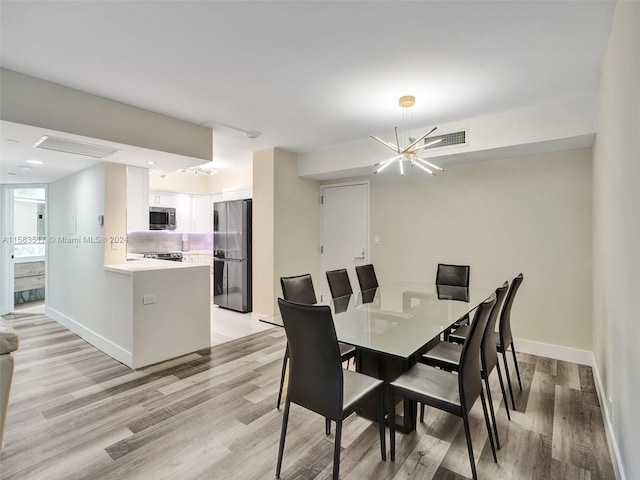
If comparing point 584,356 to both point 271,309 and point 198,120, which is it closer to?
point 271,309

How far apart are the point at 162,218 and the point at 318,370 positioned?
5.61m

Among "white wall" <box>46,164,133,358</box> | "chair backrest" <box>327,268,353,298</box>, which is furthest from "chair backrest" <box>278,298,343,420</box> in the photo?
"white wall" <box>46,164,133,358</box>

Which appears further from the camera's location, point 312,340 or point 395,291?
point 395,291

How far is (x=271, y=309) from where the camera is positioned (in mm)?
4621

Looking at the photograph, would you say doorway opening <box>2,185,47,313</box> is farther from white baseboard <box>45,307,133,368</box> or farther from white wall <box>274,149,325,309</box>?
white wall <box>274,149,325,309</box>

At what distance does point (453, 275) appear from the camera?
3889mm

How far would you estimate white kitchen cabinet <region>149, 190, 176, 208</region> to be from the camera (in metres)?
6.41

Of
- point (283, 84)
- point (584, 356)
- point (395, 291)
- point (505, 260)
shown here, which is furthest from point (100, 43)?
point (584, 356)

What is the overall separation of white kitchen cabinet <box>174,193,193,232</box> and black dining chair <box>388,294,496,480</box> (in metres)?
6.11

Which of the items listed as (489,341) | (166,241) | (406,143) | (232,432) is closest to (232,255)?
(166,241)

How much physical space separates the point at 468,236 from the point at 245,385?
303 centimetres

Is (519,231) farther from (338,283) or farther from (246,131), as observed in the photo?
(246,131)

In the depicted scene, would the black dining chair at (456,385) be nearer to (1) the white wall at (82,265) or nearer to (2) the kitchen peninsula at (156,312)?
(2) the kitchen peninsula at (156,312)

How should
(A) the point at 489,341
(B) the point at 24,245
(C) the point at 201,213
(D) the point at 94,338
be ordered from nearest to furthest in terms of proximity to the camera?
(A) the point at 489,341
(D) the point at 94,338
(B) the point at 24,245
(C) the point at 201,213
